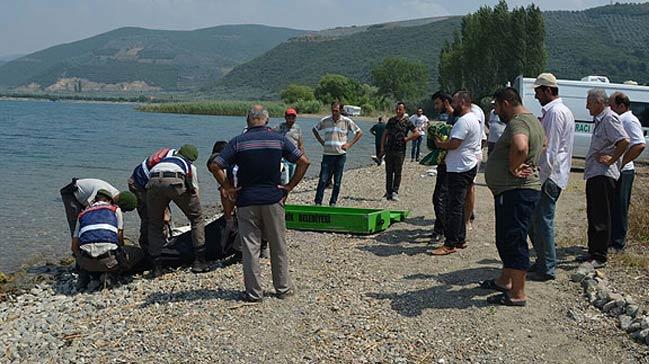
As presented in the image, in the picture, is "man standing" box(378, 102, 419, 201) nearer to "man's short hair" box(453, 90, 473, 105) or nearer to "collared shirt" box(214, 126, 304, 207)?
"man's short hair" box(453, 90, 473, 105)

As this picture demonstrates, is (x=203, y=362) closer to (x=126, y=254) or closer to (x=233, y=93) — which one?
(x=126, y=254)

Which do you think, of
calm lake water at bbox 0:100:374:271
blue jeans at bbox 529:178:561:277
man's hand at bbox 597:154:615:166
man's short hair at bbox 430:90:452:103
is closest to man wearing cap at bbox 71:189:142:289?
calm lake water at bbox 0:100:374:271

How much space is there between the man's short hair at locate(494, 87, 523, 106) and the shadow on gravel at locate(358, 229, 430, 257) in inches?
102

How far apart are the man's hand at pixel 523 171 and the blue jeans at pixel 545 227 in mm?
858

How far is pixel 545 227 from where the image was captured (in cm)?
658

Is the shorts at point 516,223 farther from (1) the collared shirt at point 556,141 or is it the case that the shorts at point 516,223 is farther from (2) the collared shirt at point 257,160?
(2) the collared shirt at point 257,160

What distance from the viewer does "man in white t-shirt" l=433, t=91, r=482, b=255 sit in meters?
7.54

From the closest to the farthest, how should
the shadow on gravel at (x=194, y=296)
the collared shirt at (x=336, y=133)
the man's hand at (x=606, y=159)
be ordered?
1. the shadow on gravel at (x=194, y=296)
2. the man's hand at (x=606, y=159)
3. the collared shirt at (x=336, y=133)

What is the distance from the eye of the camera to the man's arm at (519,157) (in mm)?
5598

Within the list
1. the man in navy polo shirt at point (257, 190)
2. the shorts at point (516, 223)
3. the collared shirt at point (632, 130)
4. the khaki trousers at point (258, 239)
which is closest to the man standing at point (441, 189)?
the collared shirt at point (632, 130)

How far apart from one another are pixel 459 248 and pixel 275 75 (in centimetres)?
19415

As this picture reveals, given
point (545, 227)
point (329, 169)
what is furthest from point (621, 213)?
point (329, 169)

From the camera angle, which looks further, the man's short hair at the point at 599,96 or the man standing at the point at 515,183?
the man's short hair at the point at 599,96

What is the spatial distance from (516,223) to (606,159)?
1.94 meters
